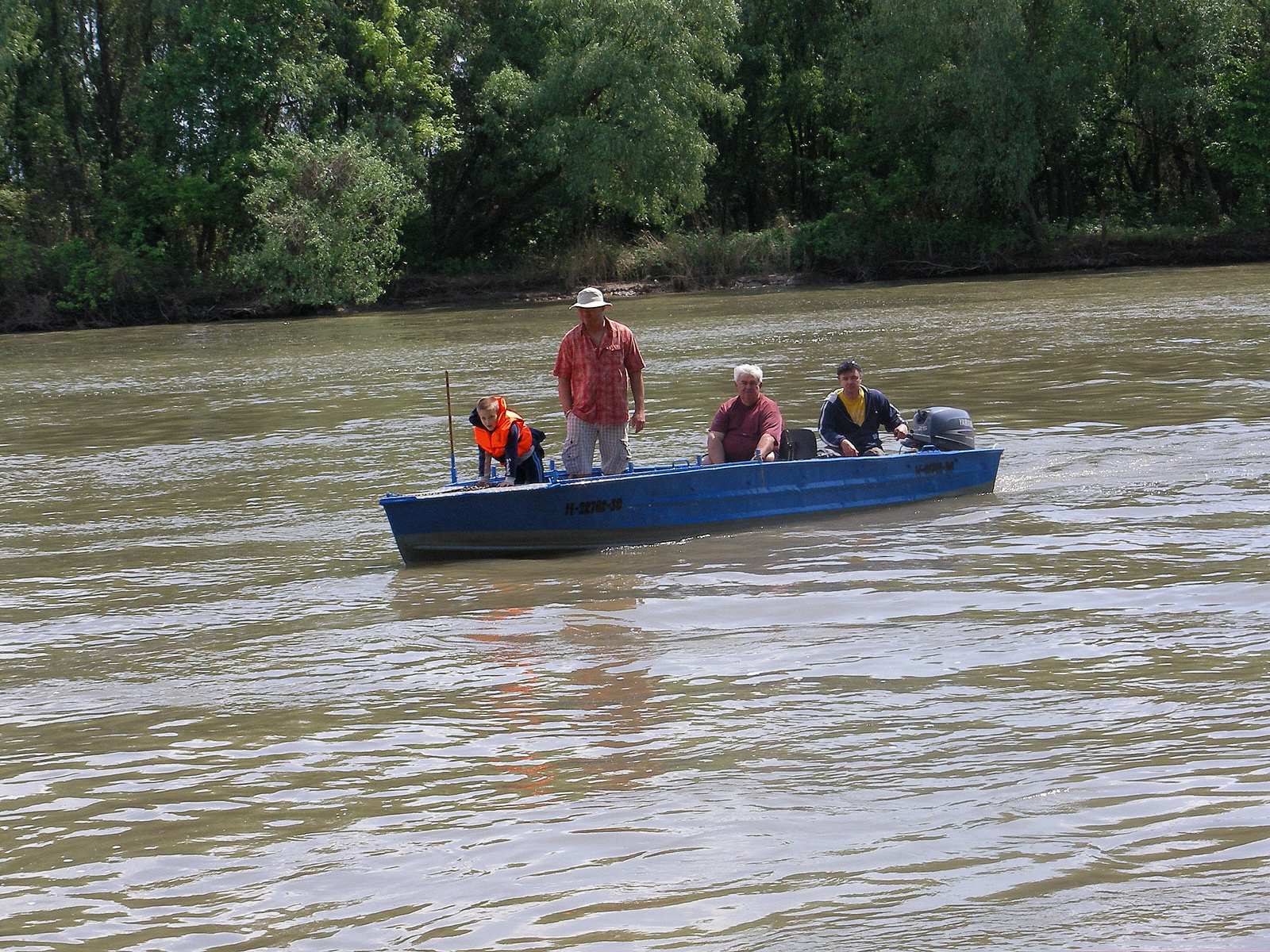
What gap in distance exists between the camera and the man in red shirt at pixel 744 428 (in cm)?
979

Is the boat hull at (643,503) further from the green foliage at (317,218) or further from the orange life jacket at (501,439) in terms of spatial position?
the green foliage at (317,218)

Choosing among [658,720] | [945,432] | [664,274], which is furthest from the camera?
[664,274]

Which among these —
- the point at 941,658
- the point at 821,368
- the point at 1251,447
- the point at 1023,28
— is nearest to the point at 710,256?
→ the point at 1023,28

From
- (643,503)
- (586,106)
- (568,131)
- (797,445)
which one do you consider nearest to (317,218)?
(568,131)

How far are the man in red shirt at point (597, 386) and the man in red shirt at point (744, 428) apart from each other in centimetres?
77

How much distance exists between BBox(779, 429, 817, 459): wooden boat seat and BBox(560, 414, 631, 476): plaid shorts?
1390mm

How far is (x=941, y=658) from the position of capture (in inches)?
242

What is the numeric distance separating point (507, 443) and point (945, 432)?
3.61 meters

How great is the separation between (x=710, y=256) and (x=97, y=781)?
38.3m

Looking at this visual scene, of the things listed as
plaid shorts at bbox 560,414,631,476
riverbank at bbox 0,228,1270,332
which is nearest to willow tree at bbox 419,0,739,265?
riverbank at bbox 0,228,1270,332

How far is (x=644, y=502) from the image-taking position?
9.27 m

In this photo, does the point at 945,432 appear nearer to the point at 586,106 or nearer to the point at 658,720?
the point at 658,720

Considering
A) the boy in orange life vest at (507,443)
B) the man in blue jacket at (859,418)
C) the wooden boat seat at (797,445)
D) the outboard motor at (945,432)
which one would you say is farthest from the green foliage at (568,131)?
the boy in orange life vest at (507,443)

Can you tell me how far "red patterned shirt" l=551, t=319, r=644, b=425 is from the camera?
9.07 metres
